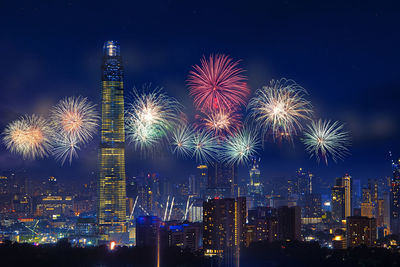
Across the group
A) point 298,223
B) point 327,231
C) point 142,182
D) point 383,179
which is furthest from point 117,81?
point 383,179

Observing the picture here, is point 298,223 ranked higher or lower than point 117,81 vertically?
lower

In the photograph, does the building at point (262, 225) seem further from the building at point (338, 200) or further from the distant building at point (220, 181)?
the building at point (338, 200)

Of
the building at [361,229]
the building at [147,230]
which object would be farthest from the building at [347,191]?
the building at [147,230]

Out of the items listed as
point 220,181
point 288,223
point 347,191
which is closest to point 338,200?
point 347,191

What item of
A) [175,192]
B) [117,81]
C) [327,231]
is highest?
[117,81]

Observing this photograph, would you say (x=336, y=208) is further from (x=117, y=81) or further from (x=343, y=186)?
(x=117, y=81)

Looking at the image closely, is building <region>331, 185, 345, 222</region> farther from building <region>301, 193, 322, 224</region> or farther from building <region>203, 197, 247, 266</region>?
building <region>203, 197, 247, 266</region>
